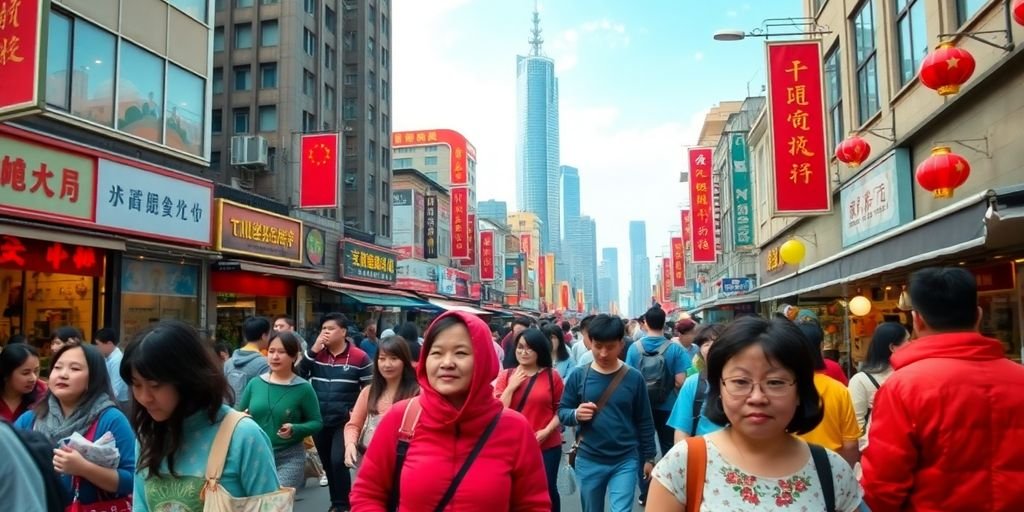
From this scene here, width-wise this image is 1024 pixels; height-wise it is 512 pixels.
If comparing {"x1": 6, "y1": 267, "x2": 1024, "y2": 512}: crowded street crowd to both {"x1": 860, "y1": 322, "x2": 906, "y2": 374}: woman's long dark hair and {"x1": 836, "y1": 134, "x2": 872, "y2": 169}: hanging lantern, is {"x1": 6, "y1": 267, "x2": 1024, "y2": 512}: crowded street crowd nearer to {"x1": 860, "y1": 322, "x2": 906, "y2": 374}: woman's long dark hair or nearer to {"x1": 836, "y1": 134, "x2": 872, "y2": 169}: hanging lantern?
{"x1": 860, "y1": 322, "x2": 906, "y2": 374}: woman's long dark hair

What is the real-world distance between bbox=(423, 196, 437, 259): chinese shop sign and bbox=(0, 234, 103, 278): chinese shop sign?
23.6 m

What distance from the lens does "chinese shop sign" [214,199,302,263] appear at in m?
17.3

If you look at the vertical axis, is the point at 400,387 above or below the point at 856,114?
below

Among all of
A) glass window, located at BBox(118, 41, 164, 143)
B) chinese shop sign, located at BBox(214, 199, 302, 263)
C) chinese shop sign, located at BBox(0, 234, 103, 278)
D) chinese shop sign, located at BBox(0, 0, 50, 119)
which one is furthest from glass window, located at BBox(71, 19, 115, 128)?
chinese shop sign, located at BBox(214, 199, 302, 263)

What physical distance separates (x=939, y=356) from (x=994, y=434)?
1.06 ft

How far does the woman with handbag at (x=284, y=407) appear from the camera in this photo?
5.41 meters

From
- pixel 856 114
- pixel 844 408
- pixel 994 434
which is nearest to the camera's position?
pixel 994 434

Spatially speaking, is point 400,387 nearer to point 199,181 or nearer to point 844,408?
point 844,408

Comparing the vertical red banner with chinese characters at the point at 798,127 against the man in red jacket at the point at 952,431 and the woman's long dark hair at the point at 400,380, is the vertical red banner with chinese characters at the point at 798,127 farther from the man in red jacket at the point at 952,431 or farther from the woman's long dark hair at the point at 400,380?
the man in red jacket at the point at 952,431

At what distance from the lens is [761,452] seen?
2191 mm

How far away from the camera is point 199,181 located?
15961mm

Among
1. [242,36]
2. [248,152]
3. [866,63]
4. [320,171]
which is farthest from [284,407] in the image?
[242,36]

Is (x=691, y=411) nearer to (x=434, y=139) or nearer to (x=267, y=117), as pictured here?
(x=267, y=117)

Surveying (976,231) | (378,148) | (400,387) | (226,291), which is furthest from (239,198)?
(378,148)
